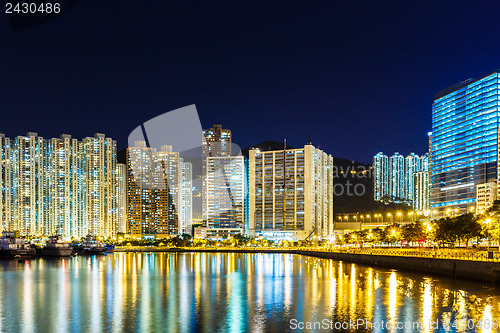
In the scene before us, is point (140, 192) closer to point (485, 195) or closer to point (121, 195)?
point (121, 195)

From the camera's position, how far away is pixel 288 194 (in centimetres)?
14400

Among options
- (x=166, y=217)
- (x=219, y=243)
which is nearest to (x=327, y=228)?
(x=219, y=243)

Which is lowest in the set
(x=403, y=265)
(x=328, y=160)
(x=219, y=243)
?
(x=219, y=243)

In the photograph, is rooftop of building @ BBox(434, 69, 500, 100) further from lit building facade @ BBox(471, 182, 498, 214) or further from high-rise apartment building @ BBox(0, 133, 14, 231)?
high-rise apartment building @ BBox(0, 133, 14, 231)

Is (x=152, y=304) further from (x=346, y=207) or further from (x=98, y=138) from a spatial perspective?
(x=346, y=207)

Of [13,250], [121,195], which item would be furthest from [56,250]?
Result: [121,195]

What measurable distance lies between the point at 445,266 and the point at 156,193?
15376 cm

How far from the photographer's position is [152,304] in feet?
88.1

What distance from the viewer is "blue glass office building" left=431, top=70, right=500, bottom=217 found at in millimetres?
133375

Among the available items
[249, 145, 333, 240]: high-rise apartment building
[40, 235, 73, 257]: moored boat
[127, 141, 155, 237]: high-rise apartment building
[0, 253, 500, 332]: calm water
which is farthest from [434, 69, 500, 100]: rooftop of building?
[0, 253, 500, 332]: calm water

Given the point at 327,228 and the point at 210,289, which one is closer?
the point at 210,289

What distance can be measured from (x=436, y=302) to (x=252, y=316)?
9179 millimetres

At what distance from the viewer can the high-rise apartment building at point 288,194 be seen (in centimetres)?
14238

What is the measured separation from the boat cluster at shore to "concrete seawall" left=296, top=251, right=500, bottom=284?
5828 cm
